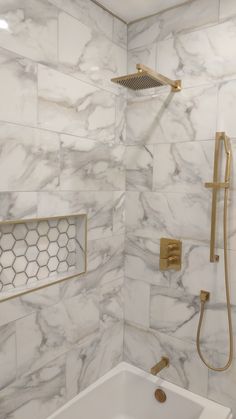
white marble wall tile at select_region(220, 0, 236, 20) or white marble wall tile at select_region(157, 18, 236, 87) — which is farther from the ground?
white marble wall tile at select_region(220, 0, 236, 20)

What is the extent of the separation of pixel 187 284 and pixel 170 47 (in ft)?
4.56

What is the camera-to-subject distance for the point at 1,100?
4.19ft

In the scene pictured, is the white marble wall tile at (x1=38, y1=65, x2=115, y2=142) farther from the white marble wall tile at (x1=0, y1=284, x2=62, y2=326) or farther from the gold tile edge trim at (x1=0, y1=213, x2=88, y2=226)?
the white marble wall tile at (x1=0, y1=284, x2=62, y2=326)

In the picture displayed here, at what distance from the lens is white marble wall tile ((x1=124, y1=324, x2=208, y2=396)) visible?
5.85ft

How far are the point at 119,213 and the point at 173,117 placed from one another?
2.23 ft

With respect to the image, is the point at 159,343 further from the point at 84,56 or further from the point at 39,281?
the point at 84,56

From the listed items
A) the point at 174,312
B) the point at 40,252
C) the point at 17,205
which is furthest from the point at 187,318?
the point at 17,205

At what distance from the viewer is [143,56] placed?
189 centimetres

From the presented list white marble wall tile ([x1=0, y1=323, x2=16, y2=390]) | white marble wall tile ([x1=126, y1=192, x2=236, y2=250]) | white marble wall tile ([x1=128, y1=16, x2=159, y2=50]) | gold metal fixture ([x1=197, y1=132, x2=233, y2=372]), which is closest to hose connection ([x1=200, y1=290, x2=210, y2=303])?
gold metal fixture ([x1=197, y1=132, x2=233, y2=372])

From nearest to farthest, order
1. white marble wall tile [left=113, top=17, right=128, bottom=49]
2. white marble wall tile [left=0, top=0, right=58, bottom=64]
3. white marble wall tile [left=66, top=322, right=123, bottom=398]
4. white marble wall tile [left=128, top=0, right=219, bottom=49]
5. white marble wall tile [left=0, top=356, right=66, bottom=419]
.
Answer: white marble wall tile [left=0, top=0, right=58, bottom=64] → white marble wall tile [left=0, top=356, right=66, bottom=419] → white marble wall tile [left=128, top=0, right=219, bottom=49] → white marble wall tile [left=66, top=322, right=123, bottom=398] → white marble wall tile [left=113, top=17, right=128, bottom=49]

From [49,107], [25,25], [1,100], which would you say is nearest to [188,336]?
[49,107]

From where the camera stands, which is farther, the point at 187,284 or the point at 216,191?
the point at 187,284

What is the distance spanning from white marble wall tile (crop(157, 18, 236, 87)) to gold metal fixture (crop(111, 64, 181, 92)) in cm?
9

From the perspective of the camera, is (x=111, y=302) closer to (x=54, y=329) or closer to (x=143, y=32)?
(x=54, y=329)
